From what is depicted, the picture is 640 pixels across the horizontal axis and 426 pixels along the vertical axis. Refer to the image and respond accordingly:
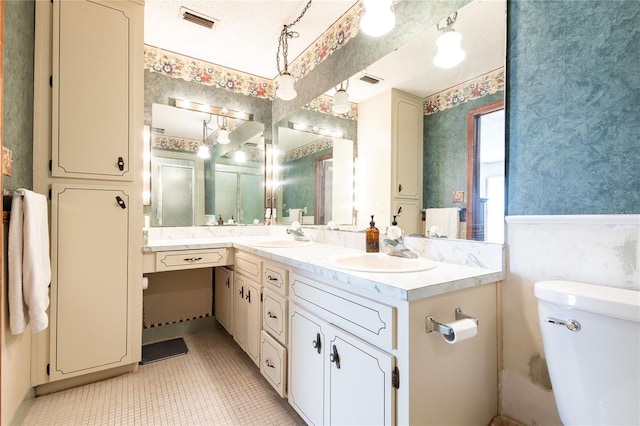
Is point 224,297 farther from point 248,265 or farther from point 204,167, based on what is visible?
point 204,167

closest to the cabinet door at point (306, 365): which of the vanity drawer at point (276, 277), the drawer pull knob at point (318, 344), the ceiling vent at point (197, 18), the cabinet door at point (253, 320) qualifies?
the drawer pull knob at point (318, 344)

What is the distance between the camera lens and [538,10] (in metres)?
1.12

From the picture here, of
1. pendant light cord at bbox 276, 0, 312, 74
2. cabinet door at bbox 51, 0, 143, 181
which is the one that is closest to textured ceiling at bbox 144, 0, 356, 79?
pendant light cord at bbox 276, 0, 312, 74

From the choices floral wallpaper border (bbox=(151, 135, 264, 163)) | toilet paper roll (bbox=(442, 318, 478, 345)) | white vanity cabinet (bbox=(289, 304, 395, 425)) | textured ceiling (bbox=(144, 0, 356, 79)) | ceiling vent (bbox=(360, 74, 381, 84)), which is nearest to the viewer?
toilet paper roll (bbox=(442, 318, 478, 345))

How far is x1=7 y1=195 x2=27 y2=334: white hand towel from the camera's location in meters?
1.30

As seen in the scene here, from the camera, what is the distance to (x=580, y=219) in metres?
0.99

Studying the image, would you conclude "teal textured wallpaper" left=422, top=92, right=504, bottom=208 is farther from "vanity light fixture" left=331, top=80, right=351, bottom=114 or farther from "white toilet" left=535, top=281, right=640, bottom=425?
"vanity light fixture" left=331, top=80, right=351, bottom=114

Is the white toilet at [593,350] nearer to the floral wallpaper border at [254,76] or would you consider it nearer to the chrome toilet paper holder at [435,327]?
the chrome toilet paper holder at [435,327]

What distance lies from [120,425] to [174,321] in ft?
3.64

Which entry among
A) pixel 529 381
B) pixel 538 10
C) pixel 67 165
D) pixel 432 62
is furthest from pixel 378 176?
Answer: pixel 67 165

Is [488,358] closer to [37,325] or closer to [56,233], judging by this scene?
[37,325]

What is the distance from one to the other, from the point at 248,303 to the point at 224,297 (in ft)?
1.88

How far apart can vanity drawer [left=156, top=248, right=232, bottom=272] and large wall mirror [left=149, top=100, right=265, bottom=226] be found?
51cm

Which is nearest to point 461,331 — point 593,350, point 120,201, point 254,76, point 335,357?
point 593,350
